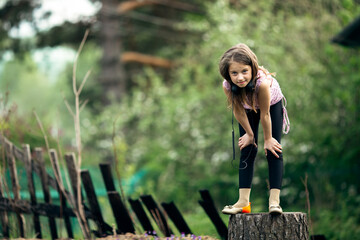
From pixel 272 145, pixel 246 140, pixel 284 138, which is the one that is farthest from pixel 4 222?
pixel 284 138

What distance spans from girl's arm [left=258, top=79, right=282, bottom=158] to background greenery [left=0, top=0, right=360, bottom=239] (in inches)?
112

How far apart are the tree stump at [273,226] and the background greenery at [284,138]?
2.66 meters

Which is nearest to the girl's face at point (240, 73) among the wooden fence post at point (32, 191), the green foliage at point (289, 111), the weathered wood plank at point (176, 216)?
the weathered wood plank at point (176, 216)

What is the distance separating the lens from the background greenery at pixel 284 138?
7.39 metres

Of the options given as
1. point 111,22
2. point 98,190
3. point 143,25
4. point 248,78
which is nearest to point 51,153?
point 248,78

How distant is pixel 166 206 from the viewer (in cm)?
423

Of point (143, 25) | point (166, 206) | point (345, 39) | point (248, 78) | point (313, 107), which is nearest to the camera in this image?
point (248, 78)

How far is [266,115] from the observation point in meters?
3.31

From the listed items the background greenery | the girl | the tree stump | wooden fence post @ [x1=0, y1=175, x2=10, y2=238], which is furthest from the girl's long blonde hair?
the background greenery

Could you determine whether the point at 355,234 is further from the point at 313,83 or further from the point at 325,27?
the point at 325,27

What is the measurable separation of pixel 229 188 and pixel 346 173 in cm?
244

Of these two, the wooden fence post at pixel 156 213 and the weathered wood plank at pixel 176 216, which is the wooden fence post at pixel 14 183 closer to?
the wooden fence post at pixel 156 213

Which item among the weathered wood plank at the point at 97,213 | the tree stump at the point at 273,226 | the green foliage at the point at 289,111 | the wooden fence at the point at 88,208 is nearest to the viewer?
the tree stump at the point at 273,226

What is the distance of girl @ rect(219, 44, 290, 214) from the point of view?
323cm
